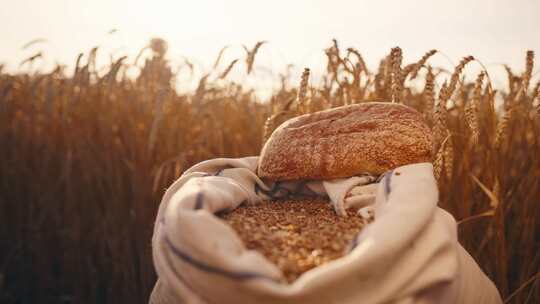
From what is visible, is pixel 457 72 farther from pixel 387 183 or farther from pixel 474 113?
pixel 387 183

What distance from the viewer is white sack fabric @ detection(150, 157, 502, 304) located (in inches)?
25.4

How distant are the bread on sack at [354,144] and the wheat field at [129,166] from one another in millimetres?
305

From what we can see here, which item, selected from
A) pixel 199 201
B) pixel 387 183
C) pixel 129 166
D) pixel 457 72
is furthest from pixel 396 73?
pixel 129 166

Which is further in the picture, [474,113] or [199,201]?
[474,113]

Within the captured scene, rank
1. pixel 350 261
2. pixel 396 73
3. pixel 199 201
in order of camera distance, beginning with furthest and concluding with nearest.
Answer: pixel 396 73 → pixel 199 201 → pixel 350 261

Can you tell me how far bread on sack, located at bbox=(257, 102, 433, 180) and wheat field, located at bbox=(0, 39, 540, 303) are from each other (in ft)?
1.00

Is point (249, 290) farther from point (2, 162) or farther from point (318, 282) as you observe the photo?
point (2, 162)

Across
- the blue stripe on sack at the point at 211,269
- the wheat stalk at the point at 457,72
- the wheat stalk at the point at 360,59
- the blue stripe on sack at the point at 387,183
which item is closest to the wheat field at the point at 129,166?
the wheat stalk at the point at 360,59

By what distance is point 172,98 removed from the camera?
82.7 inches

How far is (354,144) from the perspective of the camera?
40.9 inches

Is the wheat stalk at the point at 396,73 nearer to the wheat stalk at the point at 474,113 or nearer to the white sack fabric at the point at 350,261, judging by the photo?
the wheat stalk at the point at 474,113

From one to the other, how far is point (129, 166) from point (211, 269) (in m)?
1.10

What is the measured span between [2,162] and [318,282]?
162 centimetres

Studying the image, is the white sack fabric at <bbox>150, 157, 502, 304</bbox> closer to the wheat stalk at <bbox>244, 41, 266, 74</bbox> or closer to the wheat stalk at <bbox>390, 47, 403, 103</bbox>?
the wheat stalk at <bbox>390, 47, 403, 103</bbox>
